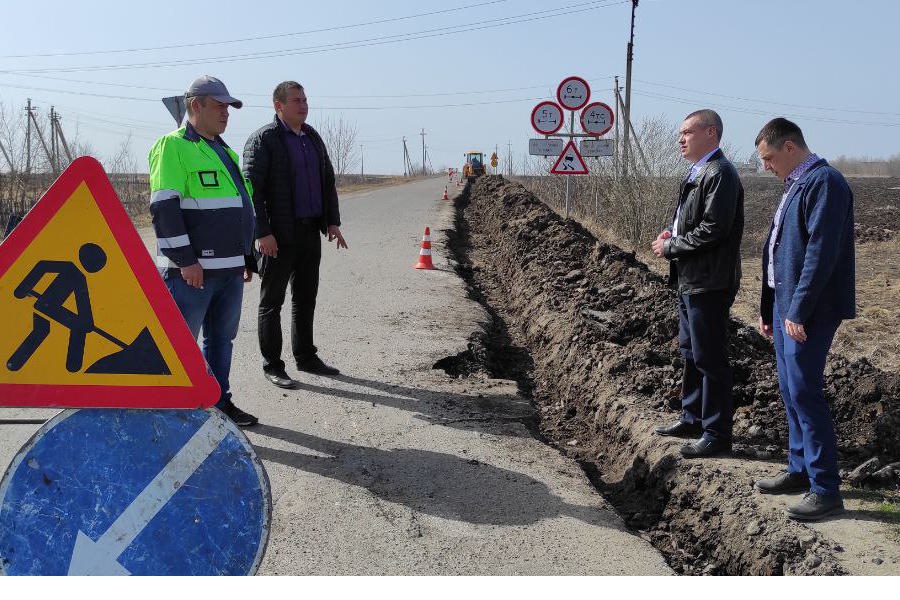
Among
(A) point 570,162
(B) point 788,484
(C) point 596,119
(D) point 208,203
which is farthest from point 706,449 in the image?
(C) point 596,119

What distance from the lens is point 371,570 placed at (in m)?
3.47

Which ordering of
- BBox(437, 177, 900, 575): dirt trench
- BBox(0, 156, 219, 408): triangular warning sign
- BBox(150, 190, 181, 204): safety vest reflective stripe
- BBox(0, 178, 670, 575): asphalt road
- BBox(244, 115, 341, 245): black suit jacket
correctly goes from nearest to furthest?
1. BBox(0, 156, 219, 408): triangular warning sign
2. BBox(0, 178, 670, 575): asphalt road
3. BBox(437, 177, 900, 575): dirt trench
4. BBox(150, 190, 181, 204): safety vest reflective stripe
5. BBox(244, 115, 341, 245): black suit jacket

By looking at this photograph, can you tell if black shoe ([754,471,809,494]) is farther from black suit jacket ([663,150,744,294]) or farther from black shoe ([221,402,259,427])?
black shoe ([221,402,259,427])

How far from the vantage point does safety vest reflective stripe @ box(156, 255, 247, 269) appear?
15.4 ft

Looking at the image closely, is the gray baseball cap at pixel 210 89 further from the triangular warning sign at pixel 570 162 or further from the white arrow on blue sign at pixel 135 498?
the triangular warning sign at pixel 570 162

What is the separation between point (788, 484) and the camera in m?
4.03

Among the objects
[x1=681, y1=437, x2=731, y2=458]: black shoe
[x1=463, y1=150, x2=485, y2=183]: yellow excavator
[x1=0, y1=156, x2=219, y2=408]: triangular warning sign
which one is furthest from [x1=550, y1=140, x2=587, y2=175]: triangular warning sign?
[x1=463, y1=150, x2=485, y2=183]: yellow excavator

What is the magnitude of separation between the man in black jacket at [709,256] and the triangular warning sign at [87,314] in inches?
122

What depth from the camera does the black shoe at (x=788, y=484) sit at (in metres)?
4.03

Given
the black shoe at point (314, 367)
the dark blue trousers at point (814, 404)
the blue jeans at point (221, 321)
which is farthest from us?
the black shoe at point (314, 367)

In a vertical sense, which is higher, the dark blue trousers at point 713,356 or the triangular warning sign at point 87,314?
the triangular warning sign at point 87,314

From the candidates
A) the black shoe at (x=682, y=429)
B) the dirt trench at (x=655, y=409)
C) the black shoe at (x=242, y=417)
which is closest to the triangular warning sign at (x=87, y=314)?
the dirt trench at (x=655, y=409)

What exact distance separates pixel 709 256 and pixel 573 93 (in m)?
10.7
